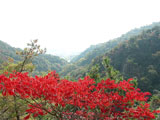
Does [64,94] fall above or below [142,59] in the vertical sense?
above

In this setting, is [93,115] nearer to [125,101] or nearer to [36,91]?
[125,101]

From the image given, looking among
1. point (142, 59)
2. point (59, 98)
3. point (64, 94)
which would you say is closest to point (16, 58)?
point (142, 59)

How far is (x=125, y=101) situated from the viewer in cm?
661

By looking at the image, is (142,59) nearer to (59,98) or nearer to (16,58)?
(59,98)

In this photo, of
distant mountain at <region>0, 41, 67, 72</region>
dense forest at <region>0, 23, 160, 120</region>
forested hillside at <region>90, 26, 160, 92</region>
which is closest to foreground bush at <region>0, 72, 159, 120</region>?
dense forest at <region>0, 23, 160, 120</region>

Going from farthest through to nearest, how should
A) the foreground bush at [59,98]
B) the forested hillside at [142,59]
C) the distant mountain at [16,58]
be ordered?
the distant mountain at [16,58] < the forested hillside at [142,59] < the foreground bush at [59,98]

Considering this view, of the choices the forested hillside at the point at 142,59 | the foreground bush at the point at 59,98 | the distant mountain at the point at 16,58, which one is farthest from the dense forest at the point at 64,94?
the distant mountain at the point at 16,58

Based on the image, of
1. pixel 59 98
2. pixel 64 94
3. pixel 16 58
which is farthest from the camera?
pixel 16 58

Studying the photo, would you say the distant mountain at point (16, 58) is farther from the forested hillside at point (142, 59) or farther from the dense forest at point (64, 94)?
the forested hillside at point (142, 59)

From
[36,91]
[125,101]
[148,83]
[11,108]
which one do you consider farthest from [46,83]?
[148,83]

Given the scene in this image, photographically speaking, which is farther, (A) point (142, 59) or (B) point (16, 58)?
(B) point (16, 58)

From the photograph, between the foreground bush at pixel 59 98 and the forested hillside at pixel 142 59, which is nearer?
the foreground bush at pixel 59 98

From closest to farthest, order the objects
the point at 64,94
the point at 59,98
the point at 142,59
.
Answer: the point at 59,98
the point at 64,94
the point at 142,59

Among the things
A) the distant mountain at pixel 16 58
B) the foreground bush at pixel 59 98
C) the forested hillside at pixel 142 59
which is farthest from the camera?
the distant mountain at pixel 16 58
